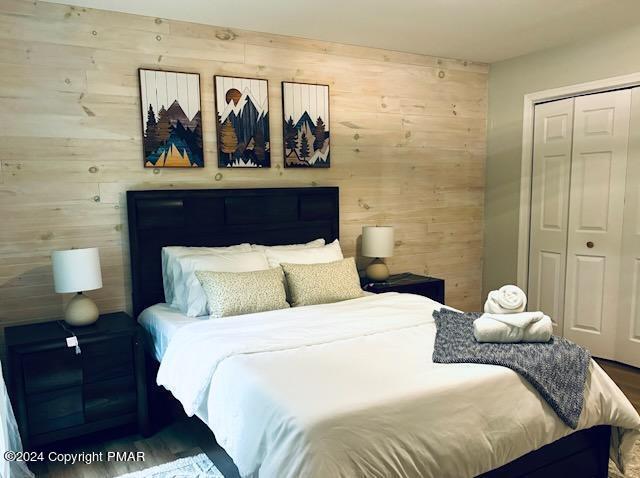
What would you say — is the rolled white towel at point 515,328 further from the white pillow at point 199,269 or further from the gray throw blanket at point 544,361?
the white pillow at point 199,269

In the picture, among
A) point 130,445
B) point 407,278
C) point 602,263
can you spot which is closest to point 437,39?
point 407,278

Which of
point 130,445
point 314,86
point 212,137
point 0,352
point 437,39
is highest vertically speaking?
point 437,39

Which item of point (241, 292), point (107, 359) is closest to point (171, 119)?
point (241, 292)

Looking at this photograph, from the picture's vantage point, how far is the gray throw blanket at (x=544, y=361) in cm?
215

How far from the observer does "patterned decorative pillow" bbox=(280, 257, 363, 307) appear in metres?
3.23

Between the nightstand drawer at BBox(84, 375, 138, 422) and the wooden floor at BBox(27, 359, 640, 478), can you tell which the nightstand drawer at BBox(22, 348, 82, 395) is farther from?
the wooden floor at BBox(27, 359, 640, 478)

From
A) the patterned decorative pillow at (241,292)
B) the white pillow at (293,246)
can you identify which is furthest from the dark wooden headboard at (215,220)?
the patterned decorative pillow at (241,292)

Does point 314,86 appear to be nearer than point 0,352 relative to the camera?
No

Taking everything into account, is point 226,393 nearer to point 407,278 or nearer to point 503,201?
point 407,278

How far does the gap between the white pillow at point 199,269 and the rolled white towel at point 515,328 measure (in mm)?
1358

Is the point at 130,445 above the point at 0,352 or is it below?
below

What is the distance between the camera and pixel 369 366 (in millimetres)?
2156

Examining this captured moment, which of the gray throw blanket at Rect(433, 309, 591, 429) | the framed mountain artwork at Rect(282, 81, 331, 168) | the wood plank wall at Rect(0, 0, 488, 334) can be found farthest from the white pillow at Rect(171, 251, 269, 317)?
the gray throw blanket at Rect(433, 309, 591, 429)

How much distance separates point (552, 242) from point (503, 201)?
0.59 metres
